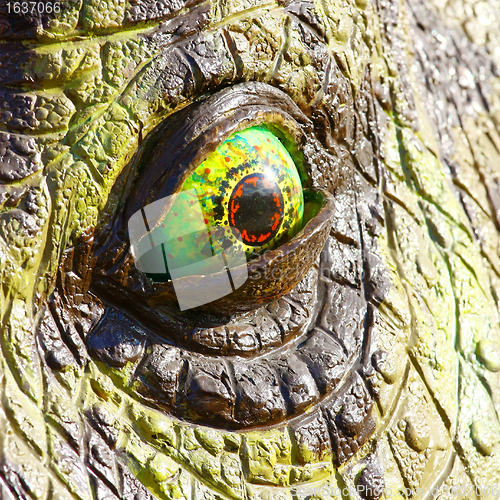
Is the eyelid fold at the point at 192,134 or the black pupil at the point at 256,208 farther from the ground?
the eyelid fold at the point at 192,134

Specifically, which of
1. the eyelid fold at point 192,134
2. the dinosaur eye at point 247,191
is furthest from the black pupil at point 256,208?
the eyelid fold at point 192,134

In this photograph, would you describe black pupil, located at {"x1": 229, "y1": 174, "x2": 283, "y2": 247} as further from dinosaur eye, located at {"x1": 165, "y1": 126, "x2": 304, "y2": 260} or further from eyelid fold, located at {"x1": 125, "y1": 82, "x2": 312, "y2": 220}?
Result: eyelid fold, located at {"x1": 125, "y1": 82, "x2": 312, "y2": 220}

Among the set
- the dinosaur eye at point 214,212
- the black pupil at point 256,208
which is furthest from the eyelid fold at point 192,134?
the black pupil at point 256,208

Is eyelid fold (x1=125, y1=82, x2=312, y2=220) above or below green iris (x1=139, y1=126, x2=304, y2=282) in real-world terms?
above

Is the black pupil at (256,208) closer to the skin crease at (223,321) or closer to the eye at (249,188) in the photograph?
the eye at (249,188)

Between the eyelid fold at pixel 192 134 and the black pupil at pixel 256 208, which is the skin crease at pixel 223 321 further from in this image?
the black pupil at pixel 256 208

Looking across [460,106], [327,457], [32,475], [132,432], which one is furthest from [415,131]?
[32,475]

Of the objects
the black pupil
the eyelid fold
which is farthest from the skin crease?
the black pupil
